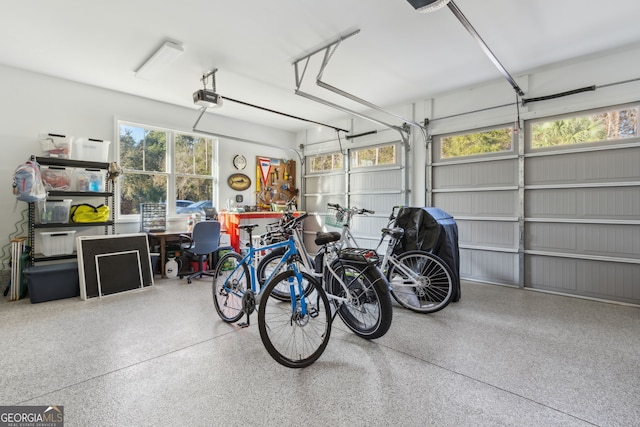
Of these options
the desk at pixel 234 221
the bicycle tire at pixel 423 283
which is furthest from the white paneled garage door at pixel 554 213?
the desk at pixel 234 221

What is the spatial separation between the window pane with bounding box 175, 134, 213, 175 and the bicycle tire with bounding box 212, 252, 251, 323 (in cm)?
328

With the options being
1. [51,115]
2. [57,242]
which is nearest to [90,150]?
[51,115]

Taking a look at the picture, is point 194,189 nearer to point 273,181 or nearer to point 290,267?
point 273,181

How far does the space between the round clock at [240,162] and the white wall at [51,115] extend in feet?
3.11

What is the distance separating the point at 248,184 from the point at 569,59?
5.59 meters

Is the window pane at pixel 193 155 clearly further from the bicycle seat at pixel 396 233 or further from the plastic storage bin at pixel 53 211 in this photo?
the bicycle seat at pixel 396 233

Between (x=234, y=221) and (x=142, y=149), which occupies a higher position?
(x=142, y=149)

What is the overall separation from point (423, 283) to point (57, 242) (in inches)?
186

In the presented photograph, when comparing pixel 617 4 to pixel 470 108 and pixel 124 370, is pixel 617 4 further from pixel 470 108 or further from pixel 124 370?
pixel 124 370

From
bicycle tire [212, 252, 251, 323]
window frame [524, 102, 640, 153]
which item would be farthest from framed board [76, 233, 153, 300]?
window frame [524, 102, 640, 153]

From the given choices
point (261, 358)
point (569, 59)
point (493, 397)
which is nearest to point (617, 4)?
point (569, 59)

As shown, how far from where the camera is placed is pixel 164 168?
17.7ft

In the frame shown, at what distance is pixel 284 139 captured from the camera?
7.23 m

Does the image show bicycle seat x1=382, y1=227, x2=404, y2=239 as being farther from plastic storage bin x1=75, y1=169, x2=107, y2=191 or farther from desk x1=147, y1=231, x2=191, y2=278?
plastic storage bin x1=75, y1=169, x2=107, y2=191
